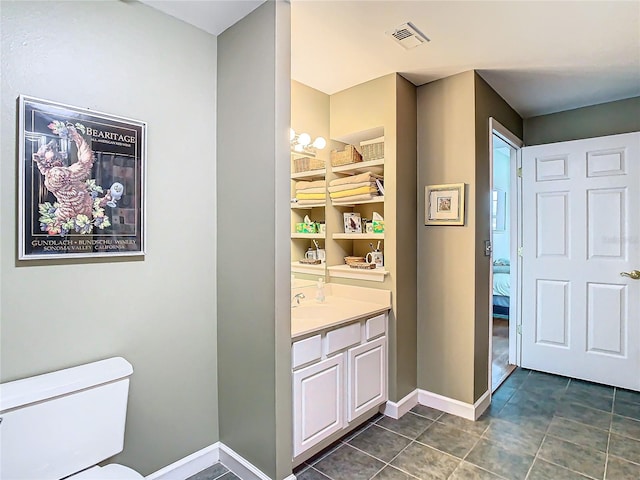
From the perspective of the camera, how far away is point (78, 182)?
1.47 meters

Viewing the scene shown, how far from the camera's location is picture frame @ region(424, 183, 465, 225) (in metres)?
2.46

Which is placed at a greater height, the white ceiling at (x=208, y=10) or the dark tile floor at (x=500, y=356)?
the white ceiling at (x=208, y=10)

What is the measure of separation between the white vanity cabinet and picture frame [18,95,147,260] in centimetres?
104

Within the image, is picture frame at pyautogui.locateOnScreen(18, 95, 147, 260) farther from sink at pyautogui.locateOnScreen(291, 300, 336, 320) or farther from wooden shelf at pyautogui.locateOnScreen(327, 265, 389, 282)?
wooden shelf at pyautogui.locateOnScreen(327, 265, 389, 282)

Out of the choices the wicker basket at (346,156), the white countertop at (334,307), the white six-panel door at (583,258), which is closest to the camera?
the white countertop at (334,307)

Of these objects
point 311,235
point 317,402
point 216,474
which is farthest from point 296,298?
point 216,474

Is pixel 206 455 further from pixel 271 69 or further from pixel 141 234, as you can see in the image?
pixel 271 69

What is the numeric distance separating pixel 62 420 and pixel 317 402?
1.17 meters

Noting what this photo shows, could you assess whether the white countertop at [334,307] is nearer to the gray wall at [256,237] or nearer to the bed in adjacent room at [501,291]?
the gray wall at [256,237]

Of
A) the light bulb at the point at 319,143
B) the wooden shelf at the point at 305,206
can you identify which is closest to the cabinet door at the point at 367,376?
the wooden shelf at the point at 305,206

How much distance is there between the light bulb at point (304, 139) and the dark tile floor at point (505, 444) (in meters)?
2.02

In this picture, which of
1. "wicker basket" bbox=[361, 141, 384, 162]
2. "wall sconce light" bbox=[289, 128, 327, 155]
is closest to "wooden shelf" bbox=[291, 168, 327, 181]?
"wall sconce light" bbox=[289, 128, 327, 155]

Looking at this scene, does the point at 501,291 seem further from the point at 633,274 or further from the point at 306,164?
the point at 306,164

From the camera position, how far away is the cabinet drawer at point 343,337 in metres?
2.01
